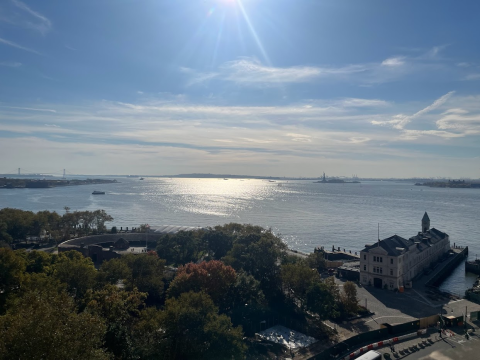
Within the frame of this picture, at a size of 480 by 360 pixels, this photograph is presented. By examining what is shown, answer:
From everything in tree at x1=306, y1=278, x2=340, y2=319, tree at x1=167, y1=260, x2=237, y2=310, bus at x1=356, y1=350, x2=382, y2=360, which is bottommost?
bus at x1=356, y1=350, x2=382, y2=360

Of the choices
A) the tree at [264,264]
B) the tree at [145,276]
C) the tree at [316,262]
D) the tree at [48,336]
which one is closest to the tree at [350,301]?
the tree at [264,264]

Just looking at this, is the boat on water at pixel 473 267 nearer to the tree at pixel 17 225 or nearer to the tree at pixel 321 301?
the tree at pixel 321 301

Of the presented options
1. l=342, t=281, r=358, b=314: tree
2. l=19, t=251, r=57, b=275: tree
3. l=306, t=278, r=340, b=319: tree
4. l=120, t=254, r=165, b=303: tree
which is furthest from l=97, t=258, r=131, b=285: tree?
l=342, t=281, r=358, b=314: tree

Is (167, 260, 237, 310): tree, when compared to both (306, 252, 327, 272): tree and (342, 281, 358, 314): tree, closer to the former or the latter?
(342, 281, 358, 314): tree

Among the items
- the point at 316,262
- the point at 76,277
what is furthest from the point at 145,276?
the point at 316,262

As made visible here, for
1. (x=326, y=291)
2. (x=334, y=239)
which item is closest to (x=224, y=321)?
(x=326, y=291)
